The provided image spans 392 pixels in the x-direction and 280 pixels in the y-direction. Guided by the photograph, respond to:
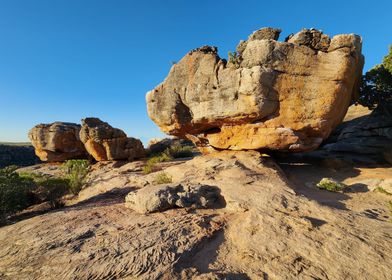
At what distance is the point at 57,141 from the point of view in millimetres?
29625

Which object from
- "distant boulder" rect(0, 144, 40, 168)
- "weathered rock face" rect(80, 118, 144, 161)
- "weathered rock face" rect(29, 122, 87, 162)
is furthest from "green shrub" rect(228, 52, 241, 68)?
"distant boulder" rect(0, 144, 40, 168)

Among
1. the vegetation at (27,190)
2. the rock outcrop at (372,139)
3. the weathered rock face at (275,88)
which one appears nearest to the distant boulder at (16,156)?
the vegetation at (27,190)

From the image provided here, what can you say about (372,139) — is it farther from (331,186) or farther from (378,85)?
(331,186)

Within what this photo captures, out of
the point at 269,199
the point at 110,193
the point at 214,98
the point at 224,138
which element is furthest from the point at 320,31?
the point at 110,193

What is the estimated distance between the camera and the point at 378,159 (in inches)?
657

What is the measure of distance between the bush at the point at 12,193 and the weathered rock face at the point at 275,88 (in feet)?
33.0

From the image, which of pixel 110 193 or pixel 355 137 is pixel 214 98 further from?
pixel 355 137

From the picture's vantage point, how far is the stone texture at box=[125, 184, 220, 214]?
8227mm

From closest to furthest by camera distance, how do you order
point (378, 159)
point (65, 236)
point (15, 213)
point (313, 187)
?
point (65, 236), point (15, 213), point (313, 187), point (378, 159)

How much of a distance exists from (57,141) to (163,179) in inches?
962

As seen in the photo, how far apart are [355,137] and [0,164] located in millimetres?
64344

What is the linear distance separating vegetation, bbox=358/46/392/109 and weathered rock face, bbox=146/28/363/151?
6648mm

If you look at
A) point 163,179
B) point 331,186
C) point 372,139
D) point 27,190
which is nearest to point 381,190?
point 331,186

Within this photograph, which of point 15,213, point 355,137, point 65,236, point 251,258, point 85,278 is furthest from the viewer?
point 355,137
